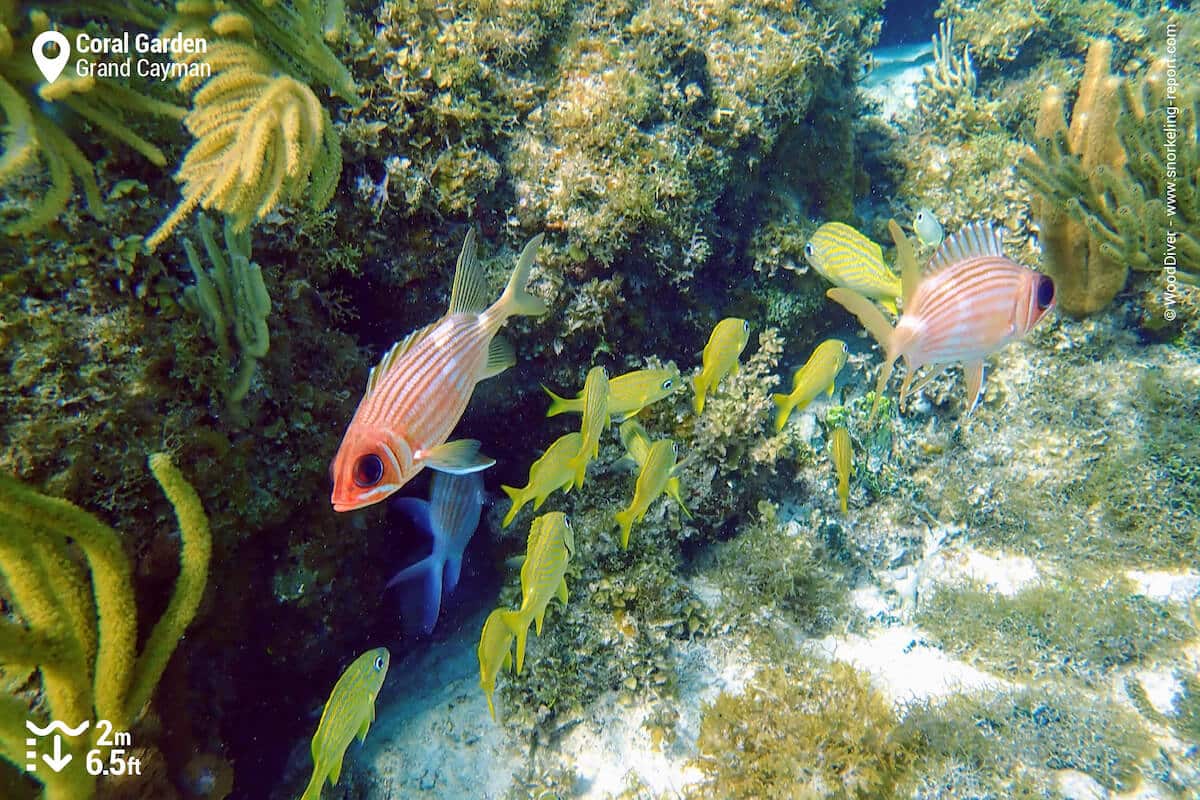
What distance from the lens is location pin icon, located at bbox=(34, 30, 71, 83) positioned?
1.99 m

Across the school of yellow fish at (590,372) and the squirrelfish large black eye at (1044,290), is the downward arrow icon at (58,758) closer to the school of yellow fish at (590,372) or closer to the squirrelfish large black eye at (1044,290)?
the school of yellow fish at (590,372)

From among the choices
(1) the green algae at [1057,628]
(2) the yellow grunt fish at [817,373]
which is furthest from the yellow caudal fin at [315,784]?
(1) the green algae at [1057,628]

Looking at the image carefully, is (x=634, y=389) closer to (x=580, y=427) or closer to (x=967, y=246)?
(x=580, y=427)

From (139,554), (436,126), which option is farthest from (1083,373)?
(139,554)

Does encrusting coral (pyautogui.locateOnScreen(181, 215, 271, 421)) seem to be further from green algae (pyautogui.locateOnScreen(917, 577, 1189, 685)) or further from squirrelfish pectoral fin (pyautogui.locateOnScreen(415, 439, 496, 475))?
green algae (pyautogui.locateOnScreen(917, 577, 1189, 685))

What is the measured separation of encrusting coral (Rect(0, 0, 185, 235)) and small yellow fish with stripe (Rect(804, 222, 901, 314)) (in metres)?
3.75

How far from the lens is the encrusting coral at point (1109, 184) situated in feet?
15.5

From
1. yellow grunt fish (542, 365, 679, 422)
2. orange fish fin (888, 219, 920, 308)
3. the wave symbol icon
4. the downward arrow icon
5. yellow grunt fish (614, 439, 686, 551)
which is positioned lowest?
the downward arrow icon

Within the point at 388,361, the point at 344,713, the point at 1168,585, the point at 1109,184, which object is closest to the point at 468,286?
the point at 388,361

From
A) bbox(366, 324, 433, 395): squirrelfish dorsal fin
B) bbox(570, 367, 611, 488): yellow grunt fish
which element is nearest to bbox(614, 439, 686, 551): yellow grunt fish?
bbox(570, 367, 611, 488): yellow grunt fish

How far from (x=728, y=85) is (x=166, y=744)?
18.7 feet

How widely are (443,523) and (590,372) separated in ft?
5.84

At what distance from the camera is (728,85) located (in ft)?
15.3

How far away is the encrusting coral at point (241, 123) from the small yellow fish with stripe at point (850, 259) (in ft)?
10.6
